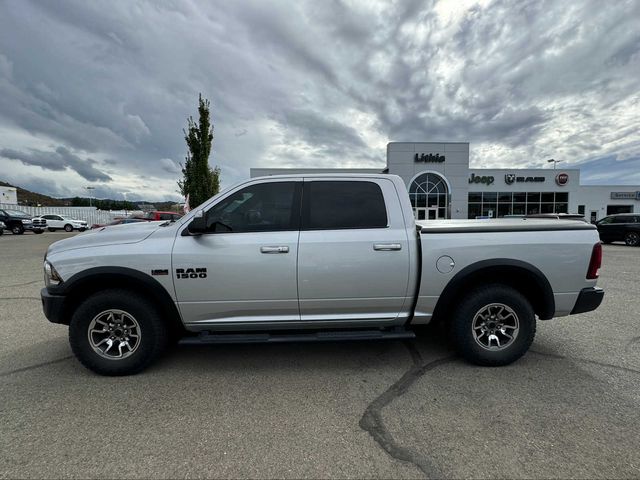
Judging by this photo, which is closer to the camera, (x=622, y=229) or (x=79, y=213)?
(x=622, y=229)

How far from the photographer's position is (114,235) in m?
3.15

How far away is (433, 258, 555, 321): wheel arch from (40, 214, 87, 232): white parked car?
36.5m

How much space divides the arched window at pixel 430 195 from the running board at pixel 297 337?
2704cm

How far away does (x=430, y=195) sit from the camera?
29.0m

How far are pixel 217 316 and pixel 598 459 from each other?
3.11 meters

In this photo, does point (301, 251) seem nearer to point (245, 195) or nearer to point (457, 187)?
point (245, 195)

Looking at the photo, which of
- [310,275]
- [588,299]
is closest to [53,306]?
[310,275]

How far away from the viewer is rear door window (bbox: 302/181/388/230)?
123 inches

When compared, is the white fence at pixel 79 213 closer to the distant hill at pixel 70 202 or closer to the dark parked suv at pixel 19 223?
the dark parked suv at pixel 19 223

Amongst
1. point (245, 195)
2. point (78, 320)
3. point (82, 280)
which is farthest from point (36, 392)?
point (245, 195)

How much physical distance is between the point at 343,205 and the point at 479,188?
3493cm

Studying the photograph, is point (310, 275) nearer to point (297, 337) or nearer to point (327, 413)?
point (297, 337)

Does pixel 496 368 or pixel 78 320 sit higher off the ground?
pixel 78 320

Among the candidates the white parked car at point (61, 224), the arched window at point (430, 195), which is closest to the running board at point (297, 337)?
the arched window at point (430, 195)
